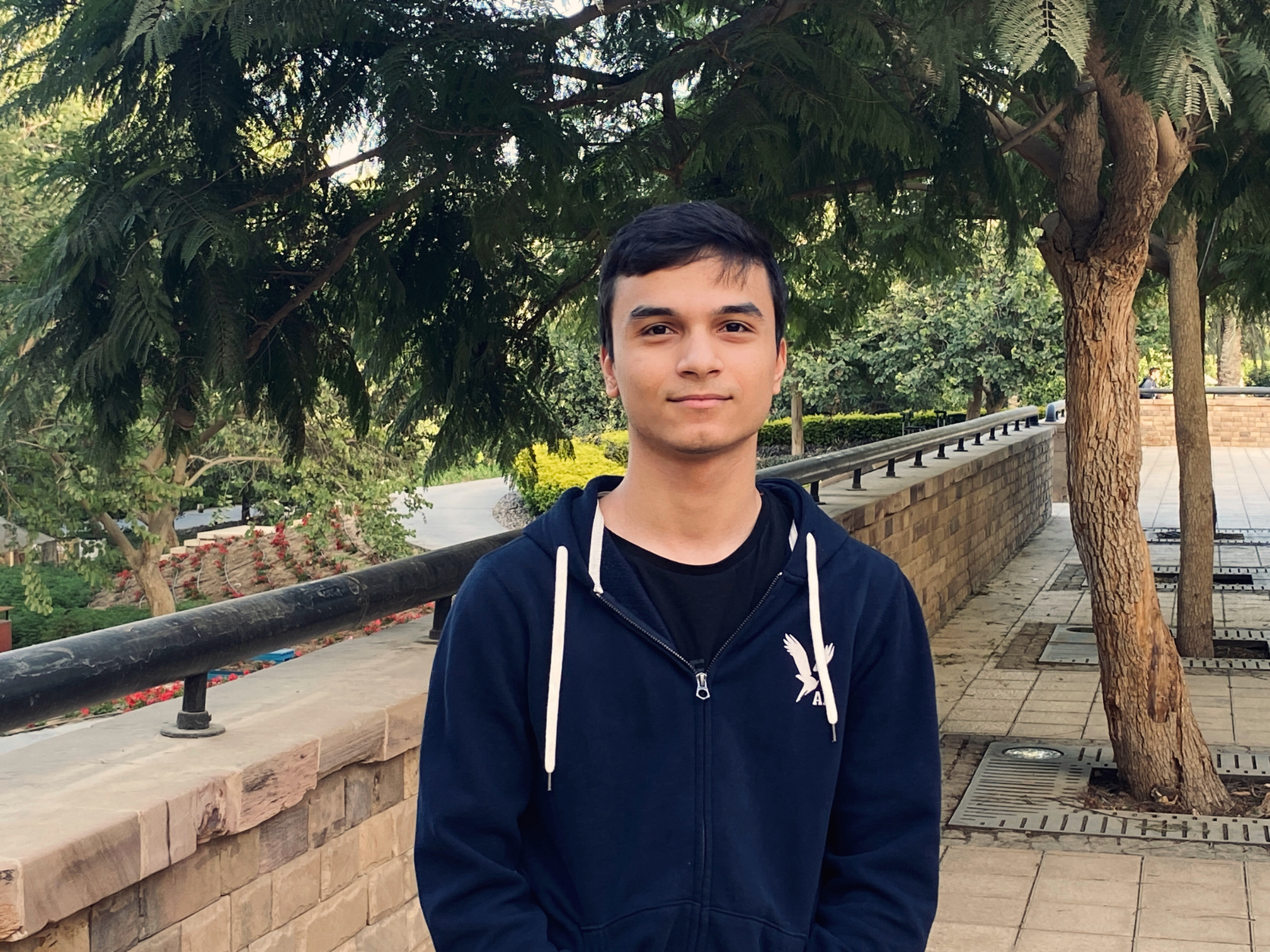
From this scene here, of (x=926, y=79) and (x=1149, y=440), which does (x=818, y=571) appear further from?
(x=1149, y=440)

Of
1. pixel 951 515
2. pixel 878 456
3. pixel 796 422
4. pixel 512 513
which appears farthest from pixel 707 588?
pixel 796 422

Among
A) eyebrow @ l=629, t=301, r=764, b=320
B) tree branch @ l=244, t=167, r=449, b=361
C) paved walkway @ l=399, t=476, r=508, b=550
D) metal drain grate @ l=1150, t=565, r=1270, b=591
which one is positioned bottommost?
paved walkway @ l=399, t=476, r=508, b=550

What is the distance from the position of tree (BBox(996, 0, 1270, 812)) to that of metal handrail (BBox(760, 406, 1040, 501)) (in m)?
1.37

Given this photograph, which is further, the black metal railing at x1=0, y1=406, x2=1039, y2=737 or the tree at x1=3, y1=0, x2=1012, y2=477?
the tree at x1=3, y1=0, x2=1012, y2=477

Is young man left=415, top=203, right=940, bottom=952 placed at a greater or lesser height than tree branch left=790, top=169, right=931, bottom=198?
lesser

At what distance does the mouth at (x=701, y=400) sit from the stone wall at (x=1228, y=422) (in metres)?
31.3

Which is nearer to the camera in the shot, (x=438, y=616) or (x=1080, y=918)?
(x=438, y=616)

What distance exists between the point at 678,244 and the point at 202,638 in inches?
64.1

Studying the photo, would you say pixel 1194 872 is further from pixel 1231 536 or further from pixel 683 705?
pixel 1231 536

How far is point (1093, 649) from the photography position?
10570mm

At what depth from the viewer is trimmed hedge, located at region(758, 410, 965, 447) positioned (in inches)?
1425

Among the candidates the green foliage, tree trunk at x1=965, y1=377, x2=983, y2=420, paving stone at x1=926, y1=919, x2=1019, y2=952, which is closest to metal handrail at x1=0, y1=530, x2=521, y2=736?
paving stone at x1=926, y1=919, x2=1019, y2=952

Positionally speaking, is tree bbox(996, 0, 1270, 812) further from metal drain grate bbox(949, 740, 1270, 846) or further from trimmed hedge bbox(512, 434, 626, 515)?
trimmed hedge bbox(512, 434, 626, 515)

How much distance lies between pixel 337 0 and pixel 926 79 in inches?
89.2
